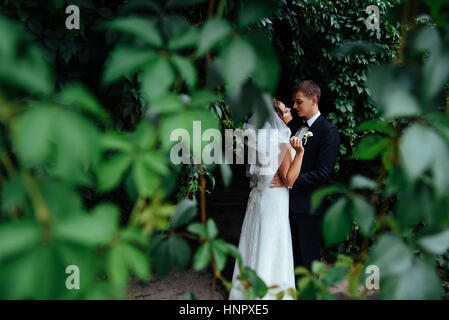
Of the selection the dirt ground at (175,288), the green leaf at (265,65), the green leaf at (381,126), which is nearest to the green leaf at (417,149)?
the green leaf at (381,126)

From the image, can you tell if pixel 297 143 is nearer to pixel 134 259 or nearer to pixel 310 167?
pixel 310 167

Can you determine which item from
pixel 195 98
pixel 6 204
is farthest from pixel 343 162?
pixel 6 204

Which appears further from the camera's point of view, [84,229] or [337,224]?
[337,224]

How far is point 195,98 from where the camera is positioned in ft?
1.86

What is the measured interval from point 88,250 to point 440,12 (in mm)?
806

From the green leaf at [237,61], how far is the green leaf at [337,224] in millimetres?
368

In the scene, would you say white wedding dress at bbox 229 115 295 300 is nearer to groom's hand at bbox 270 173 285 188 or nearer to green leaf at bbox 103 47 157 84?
groom's hand at bbox 270 173 285 188

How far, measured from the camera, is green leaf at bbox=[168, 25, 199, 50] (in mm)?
543

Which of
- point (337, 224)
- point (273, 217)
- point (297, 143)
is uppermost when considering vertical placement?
point (297, 143)

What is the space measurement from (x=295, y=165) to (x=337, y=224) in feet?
6.68

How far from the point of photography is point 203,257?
0.66 meters

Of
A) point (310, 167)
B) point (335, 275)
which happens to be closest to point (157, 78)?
point (335, 275)

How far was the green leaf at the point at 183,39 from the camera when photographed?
0.54 m
